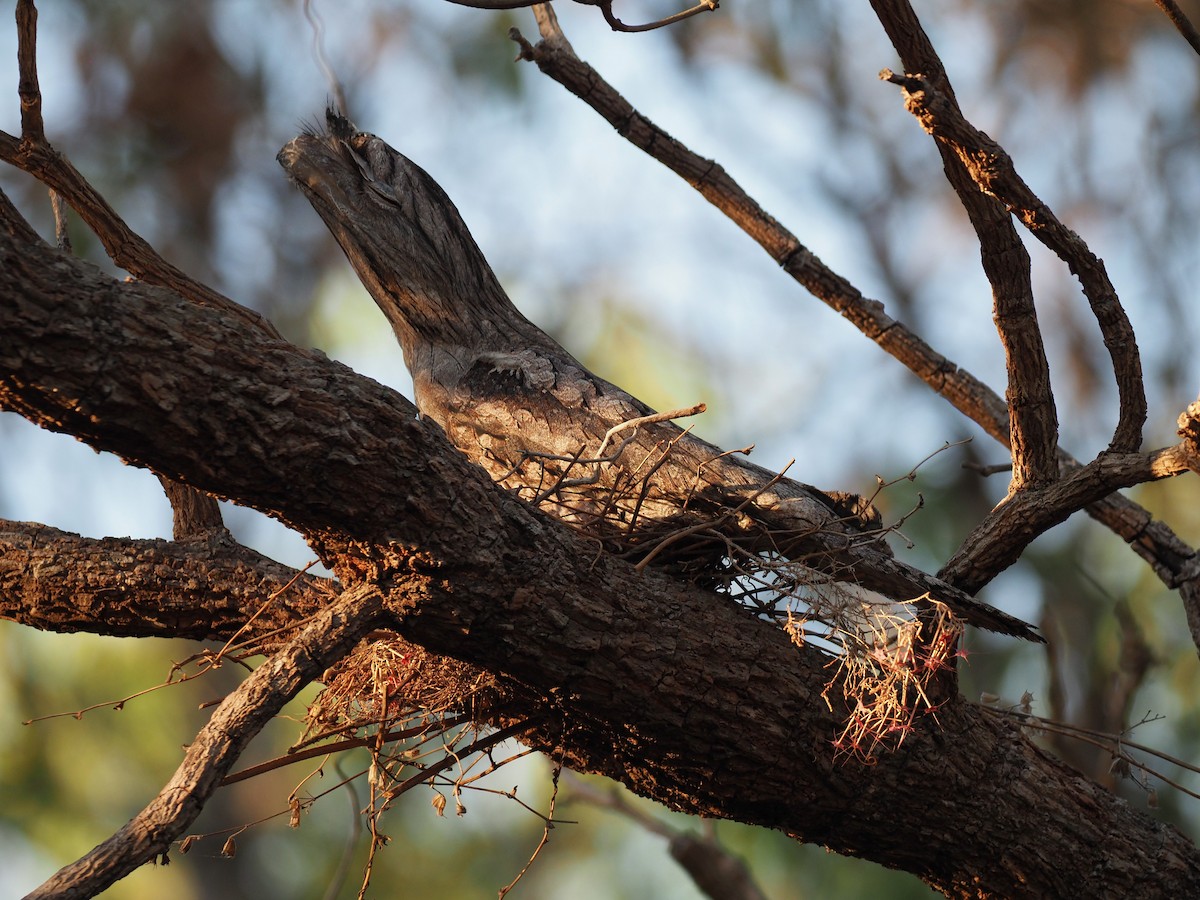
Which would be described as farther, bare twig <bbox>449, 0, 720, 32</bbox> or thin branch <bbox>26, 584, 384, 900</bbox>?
bare twig <bbox>449, 0, 720, 32</bbox>

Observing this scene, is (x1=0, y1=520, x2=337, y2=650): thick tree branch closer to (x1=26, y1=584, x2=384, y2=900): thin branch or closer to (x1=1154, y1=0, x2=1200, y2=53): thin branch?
(x1=26, y1=584, x2=384, y2=900): thin branch

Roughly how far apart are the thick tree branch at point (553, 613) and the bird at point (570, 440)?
15cm

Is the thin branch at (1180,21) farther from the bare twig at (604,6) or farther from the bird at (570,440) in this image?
the bird at (570,440)

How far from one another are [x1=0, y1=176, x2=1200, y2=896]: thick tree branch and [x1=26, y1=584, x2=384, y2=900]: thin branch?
9 cm

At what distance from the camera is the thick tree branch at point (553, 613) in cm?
153

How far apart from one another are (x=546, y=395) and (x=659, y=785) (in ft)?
3.13

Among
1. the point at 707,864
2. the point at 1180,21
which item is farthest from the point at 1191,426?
the point at 707,864

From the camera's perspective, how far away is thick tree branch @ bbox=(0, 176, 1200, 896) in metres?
1.53

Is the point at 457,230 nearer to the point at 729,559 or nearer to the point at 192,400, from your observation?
the point at 729,559

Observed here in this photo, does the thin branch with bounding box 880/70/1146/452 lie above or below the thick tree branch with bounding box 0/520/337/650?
above

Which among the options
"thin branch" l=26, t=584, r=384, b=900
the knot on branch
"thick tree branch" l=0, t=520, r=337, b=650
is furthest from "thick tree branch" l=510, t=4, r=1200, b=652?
"thin branch" l=26, t=584, r=384, b=900

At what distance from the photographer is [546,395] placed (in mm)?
2615

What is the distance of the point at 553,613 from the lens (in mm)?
1958

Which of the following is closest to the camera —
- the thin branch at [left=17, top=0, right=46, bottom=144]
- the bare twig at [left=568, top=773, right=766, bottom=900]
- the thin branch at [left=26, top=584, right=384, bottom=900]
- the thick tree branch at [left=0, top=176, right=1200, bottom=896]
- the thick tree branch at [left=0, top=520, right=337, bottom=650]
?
the thin branch at [left=26, top=584, right=384, bottom=900]
